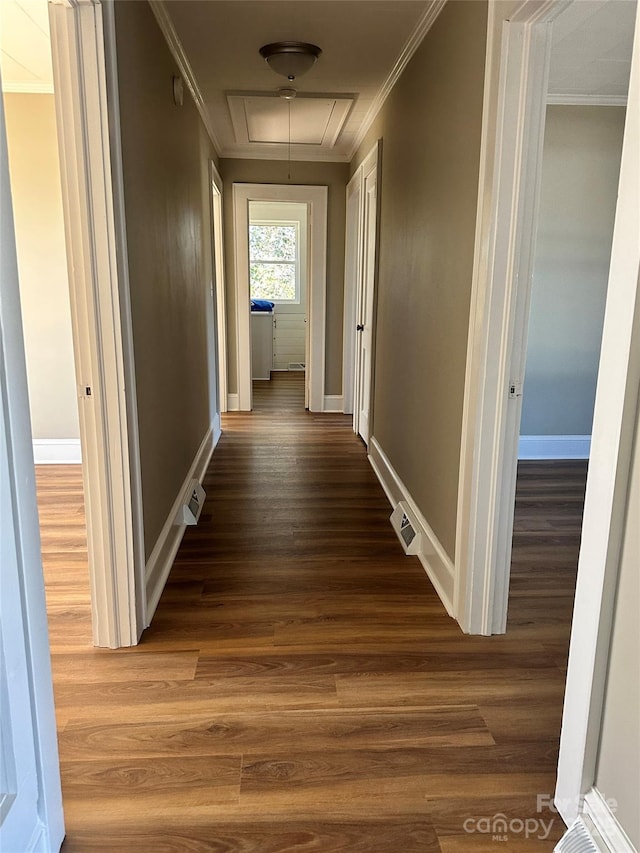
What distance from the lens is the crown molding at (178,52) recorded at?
2.48 m

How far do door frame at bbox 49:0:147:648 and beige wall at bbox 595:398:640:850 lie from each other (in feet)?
4.90

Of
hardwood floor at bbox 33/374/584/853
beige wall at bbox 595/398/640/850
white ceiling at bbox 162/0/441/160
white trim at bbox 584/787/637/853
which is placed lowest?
hardwood floor at bbox 33/374/584/853

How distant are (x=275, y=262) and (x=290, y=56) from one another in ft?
18.6

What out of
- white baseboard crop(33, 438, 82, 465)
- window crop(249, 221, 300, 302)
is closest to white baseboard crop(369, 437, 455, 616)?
white baseboard crop(33, 438, 82, 465)

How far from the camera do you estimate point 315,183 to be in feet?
18.3

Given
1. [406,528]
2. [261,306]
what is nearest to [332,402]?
[261,306]

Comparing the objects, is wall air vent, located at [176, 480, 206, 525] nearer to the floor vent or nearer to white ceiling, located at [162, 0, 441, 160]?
the floor vent

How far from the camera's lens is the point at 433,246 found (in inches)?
104

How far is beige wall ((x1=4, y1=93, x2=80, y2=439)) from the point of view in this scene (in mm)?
3832

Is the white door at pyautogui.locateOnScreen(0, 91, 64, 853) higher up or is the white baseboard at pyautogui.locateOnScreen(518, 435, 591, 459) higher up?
the white door at pyautogui.locateOnScreen(0, 91, 64, 853)

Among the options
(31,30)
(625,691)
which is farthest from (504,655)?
(31,30)

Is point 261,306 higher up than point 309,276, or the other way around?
point 309,276

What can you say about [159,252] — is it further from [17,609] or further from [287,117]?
[287,117]

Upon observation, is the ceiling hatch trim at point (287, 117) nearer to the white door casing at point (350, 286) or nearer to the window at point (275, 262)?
the white door casing at point (350, 286)
